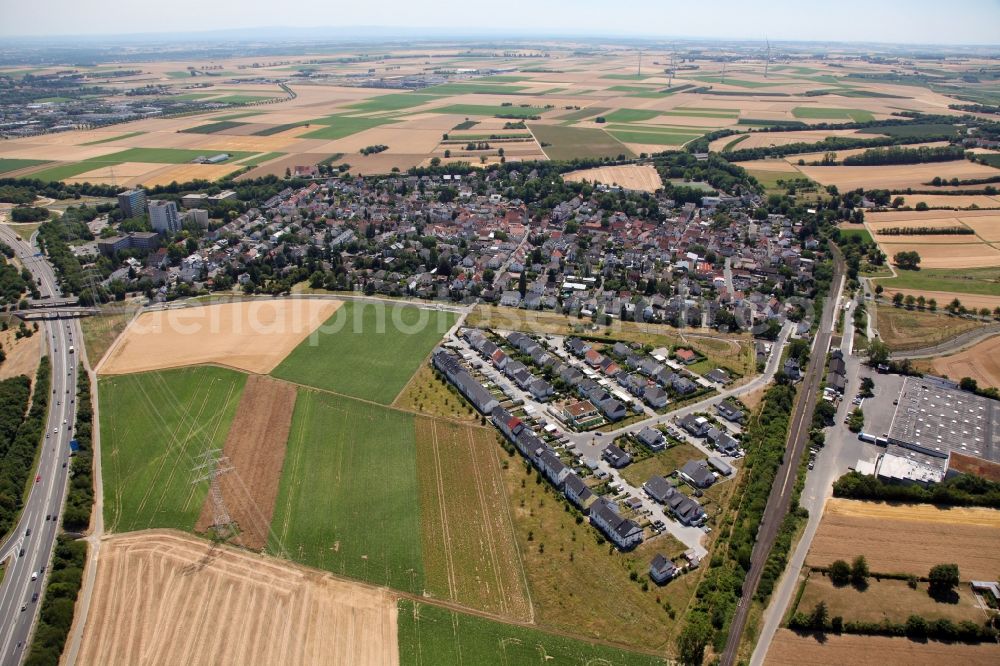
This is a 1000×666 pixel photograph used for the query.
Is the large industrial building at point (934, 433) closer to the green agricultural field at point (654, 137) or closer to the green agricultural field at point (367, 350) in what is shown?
the green agricultural field at point (367, 350)

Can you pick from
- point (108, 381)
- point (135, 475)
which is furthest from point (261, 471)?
point (108, 381)

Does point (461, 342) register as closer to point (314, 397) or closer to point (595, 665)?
point (314, 397)

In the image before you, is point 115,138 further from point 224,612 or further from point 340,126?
point 224,612

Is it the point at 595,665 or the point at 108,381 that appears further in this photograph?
the point at 108,381

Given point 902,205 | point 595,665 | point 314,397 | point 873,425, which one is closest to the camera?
point 595,665

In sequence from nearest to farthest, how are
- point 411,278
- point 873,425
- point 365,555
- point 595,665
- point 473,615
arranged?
point 595,665 → point 473,615 → point 365,555 → point 873,425 → point 411,278

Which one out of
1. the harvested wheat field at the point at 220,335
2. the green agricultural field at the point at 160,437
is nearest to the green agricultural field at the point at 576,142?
the harvested wheat field at the point at 220,335

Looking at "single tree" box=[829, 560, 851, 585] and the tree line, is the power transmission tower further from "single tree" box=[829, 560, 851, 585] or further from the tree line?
"single tree" box=[829, 560, 851, 585]
